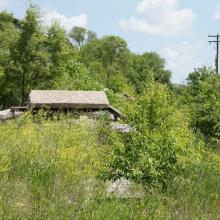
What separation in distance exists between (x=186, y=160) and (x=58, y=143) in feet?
8.10

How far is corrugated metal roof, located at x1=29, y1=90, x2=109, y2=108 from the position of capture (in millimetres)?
25234

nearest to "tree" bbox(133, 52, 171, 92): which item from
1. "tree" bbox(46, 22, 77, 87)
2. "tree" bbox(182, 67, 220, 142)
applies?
"tree" bbox(46, 22, 77, 87)

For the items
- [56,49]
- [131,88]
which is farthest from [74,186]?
[131,88]

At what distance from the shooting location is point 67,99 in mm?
25703

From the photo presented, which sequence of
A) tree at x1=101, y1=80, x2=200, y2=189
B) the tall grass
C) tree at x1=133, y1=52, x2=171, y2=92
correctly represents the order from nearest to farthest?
the tall grass
tree at x1=101, y1=80, x2=200, y2=189
tree at x1=133, y1=52, x2=171, y2=92

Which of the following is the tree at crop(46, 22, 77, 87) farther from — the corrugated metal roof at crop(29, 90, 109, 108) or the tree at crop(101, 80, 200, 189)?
the tree at crop(101, 80, 200, 189)

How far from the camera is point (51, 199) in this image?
7.73m

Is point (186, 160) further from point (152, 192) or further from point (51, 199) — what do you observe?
point (51, 199)

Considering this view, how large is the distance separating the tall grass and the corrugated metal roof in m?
13.4

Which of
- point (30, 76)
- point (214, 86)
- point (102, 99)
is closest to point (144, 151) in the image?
point (214, 86)

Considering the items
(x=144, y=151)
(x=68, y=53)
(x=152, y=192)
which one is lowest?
(x=152, y=192)

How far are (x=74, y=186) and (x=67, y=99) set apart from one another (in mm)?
17361

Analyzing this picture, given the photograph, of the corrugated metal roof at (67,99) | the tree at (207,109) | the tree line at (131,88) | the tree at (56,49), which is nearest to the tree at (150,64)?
the tree line at (131,88)

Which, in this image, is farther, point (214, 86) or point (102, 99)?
point (102, 99)
